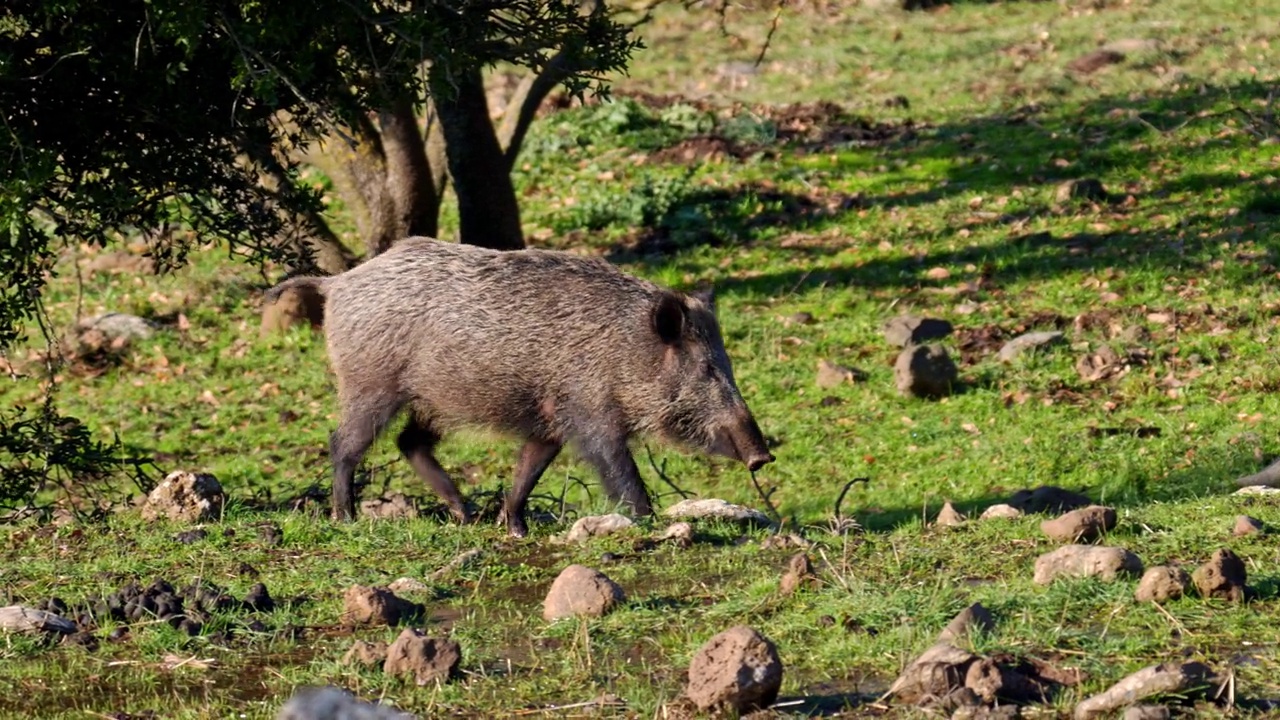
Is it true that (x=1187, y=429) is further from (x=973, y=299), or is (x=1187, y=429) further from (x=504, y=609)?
(x=504, y=609)

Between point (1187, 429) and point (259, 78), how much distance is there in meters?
6.14

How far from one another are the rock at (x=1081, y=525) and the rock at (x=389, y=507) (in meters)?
3.18

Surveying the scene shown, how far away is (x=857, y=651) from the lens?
496 centimetres

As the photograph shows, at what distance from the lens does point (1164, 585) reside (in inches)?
203

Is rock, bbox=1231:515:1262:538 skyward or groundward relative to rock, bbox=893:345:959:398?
skyward

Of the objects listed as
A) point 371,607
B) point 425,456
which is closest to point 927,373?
point 425,456

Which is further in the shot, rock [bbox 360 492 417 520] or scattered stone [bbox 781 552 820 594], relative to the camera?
rock [bbox 360 492 417 520]

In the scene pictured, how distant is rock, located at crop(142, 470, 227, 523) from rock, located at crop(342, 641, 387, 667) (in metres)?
2.95

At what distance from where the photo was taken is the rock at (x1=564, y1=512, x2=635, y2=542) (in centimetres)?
709

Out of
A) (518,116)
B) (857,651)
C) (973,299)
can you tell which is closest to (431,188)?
(518,116)

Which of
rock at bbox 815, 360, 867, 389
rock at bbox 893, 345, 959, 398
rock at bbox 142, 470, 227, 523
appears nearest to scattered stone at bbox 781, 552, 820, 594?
rock at bbox 142, 470, 227, 523

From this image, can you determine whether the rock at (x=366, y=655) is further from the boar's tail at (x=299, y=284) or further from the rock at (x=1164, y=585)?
the boar's tail at (x=299, y=284)

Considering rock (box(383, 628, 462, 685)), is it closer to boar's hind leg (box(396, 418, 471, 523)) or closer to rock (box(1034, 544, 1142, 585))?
rock (box(1034, 544, 1142, 585))

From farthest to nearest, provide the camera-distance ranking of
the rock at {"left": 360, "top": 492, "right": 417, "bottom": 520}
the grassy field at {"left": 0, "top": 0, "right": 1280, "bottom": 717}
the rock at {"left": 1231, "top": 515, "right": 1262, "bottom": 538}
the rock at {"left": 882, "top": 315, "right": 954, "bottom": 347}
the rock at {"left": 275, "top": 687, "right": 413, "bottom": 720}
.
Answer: the rock at {"left": 882, "top": 315, "right": 954, "bottom": 347}, the rock at {"left": 360, "top": 492, "right": 417, "bottom": 520}, the rock at {"left": 1231, "top": 515, "right": 1262, "bottom": 538}, the grassy field at {"left": 0, "top": 0, "right": 1280, "bottom": 717}, the rock at {"left": 275, "top": 687, "right": 413, "bottom": 720}
